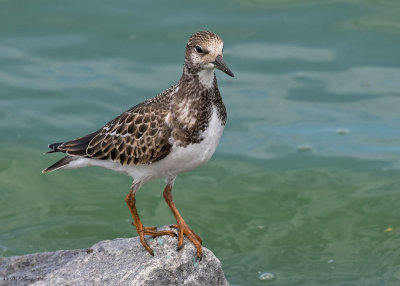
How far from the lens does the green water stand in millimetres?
13547

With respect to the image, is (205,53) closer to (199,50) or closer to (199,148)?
(199,50)

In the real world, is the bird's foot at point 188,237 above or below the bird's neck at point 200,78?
below

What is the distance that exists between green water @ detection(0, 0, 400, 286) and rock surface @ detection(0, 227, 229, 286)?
317cm

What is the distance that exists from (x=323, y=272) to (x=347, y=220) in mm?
1903

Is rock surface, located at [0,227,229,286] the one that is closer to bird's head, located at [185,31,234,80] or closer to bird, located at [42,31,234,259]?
bird, located at [42,31,234,259]

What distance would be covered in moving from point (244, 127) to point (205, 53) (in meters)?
7.95

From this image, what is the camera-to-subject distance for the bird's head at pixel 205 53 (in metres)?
8.49

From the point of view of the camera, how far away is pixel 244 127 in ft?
53.9

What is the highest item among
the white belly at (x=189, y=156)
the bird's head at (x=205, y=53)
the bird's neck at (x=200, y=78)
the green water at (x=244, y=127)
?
the bird's head at (x=205, y=53)

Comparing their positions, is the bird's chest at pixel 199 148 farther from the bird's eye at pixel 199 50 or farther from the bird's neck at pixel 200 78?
the bird's eye at pixel 199 50

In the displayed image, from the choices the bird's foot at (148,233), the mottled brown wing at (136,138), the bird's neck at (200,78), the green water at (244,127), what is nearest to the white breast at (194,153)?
the mottled brown wing at (136,138)

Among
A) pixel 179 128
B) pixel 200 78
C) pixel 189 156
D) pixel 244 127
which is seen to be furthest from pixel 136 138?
pixel 244 127

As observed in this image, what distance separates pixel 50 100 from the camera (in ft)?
55.8

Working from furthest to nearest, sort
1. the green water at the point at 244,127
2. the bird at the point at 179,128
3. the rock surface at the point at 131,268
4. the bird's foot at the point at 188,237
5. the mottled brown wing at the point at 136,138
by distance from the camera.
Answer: the green water at the point at 244,127 < the bird's foot at the point at 188,237 < the rock surface at the point at 131,268 < the mottled brown wing at the point at 136,138 < the bird at the point at 179,128
